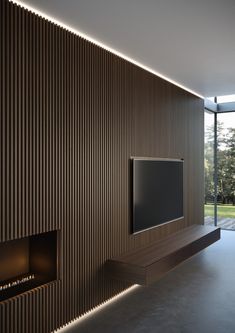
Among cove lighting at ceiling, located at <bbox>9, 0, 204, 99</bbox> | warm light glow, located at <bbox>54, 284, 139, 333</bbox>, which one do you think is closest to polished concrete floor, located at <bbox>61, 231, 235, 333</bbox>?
warm light glow, located at <bbox>54, 284, 139, 333</bbox>

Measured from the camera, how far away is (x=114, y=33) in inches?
130

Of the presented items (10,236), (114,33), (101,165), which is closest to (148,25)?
(114,33)

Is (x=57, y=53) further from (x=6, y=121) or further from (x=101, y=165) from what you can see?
(x=101, y=165)

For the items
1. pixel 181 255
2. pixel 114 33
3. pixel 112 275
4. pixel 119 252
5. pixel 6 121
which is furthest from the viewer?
pixel 181 255

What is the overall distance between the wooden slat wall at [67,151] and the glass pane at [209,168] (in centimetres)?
324

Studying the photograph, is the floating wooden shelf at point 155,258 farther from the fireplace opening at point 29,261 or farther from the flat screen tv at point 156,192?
the fireplace opening at point 29,261

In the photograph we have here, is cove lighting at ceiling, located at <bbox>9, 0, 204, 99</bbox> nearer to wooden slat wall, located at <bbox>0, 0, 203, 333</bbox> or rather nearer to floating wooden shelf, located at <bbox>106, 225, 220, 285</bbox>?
wooden slat wall, located at <bbox>0, 0, 203, 333</bbox>

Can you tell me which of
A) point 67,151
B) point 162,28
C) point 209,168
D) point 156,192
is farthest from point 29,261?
point 209,168

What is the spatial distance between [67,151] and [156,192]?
6.02ft

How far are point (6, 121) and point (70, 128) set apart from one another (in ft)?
2.38

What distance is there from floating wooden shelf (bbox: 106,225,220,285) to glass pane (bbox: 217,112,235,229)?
8.88ft

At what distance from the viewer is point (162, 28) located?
3.19 metres

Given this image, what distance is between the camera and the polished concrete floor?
3.04m

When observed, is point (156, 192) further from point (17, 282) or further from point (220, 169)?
point (220, 169)
